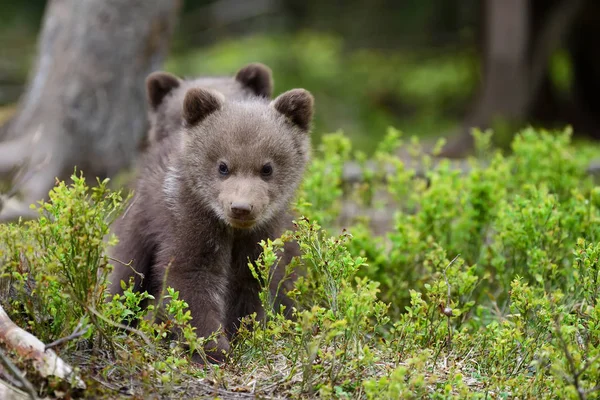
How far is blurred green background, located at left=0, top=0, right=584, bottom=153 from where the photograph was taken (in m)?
16.8

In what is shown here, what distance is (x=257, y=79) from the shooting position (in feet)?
23.9

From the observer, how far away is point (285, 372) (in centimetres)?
469

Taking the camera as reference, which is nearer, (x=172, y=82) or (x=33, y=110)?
(x=172, y=82)

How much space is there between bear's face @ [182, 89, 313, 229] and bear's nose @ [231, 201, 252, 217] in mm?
34

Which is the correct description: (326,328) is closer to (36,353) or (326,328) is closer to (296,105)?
(36,353)

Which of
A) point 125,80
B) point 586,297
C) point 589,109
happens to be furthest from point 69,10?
point 589,109

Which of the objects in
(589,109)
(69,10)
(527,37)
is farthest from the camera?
(589,109)

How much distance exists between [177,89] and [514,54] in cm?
754

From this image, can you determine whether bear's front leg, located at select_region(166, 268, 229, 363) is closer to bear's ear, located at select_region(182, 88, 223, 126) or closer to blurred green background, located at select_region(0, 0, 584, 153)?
bear's ear, located at select_region(182, 88, 223, 126)

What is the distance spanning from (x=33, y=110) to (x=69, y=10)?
1.43m

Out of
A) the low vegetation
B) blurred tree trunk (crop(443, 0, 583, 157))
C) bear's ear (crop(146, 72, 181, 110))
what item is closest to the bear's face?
the low vegetation

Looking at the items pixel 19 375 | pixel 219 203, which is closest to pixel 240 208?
pixel 219 203

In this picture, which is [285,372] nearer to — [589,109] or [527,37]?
[527,37]

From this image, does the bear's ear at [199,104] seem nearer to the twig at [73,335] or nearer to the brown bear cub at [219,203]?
the brown bear cub at [219,203]
